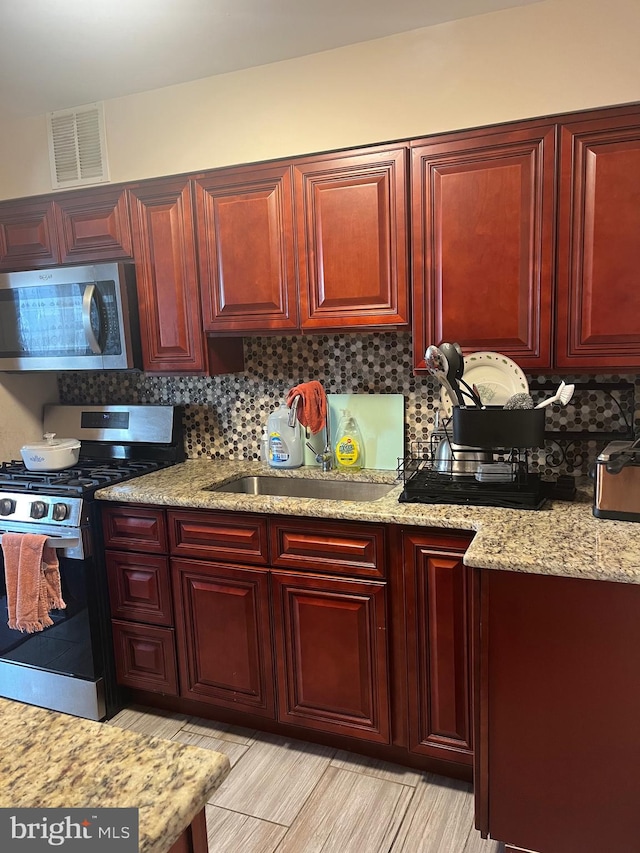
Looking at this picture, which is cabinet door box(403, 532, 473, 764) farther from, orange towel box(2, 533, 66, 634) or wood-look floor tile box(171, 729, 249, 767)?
orange towel box(2, 533, 66, 634)

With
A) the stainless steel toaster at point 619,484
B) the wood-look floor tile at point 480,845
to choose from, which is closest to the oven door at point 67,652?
the wood-look floor tile at point 480,845

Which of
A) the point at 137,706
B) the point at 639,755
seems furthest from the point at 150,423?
the point at 639,755

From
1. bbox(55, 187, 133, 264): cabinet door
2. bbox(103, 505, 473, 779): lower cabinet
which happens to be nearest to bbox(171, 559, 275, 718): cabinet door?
bbox(103, 505, 473, 779): lower cabinet

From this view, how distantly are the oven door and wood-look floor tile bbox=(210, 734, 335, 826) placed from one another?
0.67 meters

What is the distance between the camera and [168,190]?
8.07ft

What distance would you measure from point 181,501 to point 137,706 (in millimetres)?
951

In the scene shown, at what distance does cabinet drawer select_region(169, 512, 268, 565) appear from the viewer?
2201mm

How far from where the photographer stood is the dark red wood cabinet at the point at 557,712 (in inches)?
59.0

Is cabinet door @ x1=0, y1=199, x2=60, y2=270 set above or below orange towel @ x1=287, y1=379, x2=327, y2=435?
above

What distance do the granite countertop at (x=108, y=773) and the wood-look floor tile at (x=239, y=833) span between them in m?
1.22

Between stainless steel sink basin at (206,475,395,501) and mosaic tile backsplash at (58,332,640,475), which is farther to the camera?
stainless steel sink basin at (206,475,395,501)

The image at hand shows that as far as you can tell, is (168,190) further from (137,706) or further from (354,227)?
(137,706)

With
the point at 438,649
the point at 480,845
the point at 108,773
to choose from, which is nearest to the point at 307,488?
the point at 438,649

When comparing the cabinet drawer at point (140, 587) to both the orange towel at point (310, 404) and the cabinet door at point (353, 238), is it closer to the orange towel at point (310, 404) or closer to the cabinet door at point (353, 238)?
the orange towel at point (310, 404)
